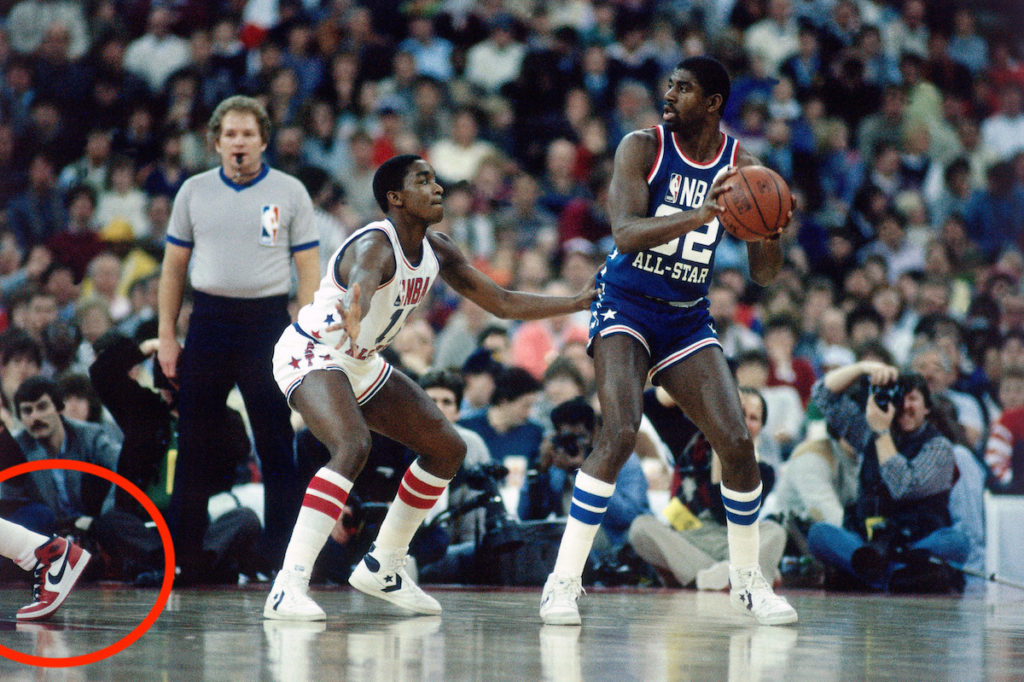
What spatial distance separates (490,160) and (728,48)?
10.2ft

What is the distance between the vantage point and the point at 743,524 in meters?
5.56

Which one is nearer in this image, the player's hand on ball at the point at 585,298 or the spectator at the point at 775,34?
the player's hand on ball at the point at 585,298

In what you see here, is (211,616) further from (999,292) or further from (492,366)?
(999,292)

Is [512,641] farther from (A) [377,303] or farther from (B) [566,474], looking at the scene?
(B) [566,474]

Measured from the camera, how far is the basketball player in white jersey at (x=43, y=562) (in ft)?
16.9

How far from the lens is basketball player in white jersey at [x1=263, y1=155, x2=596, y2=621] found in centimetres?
529

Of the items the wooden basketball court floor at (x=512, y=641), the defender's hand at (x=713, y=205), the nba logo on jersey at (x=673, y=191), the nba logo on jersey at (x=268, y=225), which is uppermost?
the nba logo on jersey at (x=268, y=225)

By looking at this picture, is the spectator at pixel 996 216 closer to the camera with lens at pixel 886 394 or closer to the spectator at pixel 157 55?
the camera with lens at pixel 886 394

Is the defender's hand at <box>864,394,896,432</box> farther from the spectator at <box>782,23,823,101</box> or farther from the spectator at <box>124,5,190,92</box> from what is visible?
the spectator at <box>124,5,190,92</box>

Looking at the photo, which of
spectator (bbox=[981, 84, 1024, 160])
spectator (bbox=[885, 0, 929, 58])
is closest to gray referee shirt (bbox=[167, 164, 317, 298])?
spectator (bbox=[981, 84, 1024, 160])

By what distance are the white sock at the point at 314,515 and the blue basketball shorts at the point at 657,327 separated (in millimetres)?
1253

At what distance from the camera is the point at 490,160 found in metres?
12.9

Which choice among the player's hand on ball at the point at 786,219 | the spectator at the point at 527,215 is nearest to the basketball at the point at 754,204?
the player's hand on ball at the point at 786,219

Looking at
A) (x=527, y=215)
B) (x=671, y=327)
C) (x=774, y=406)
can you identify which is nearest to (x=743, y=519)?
(x=671, y=327)
